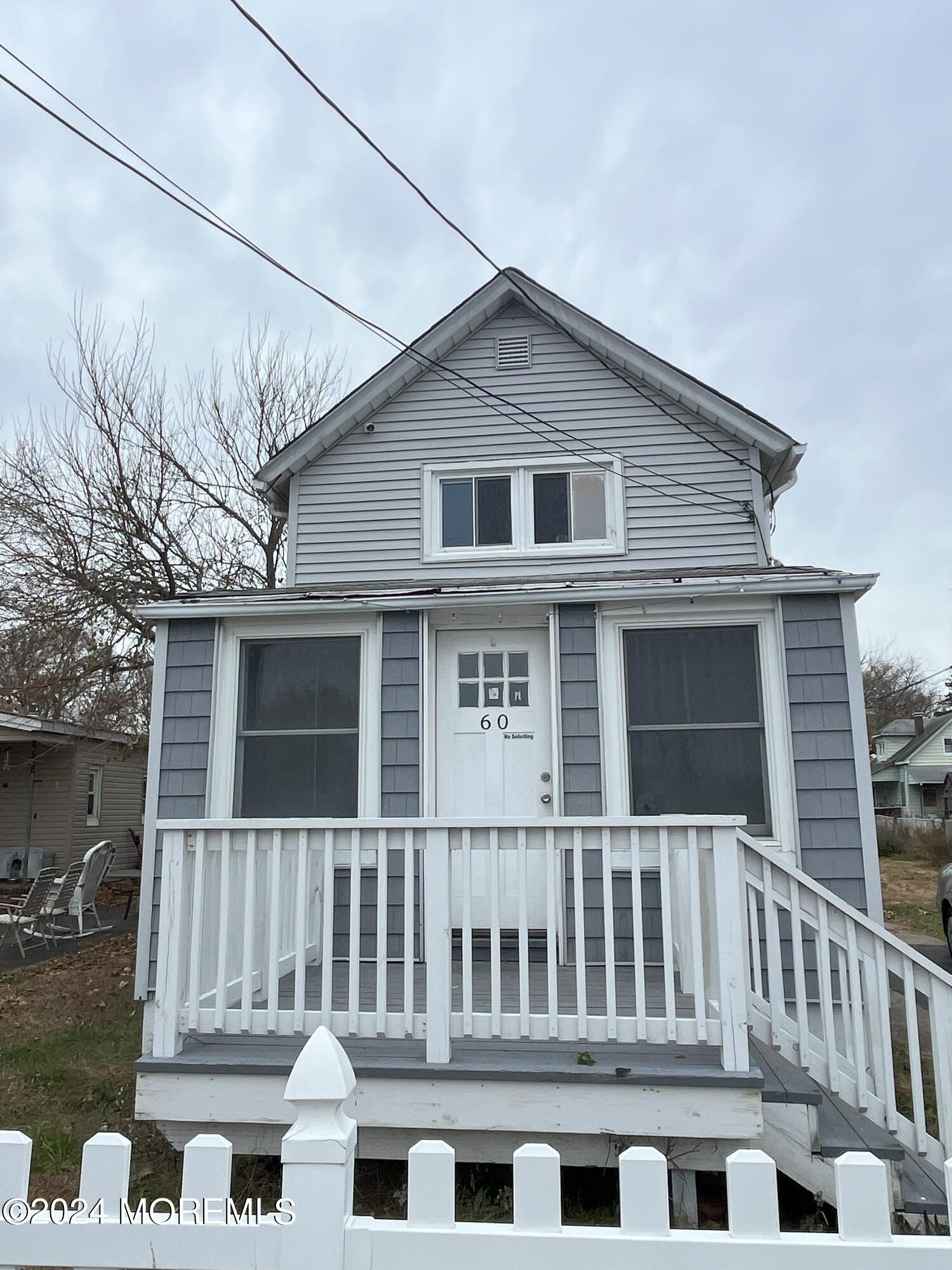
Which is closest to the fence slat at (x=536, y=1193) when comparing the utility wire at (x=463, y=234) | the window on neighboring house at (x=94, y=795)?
the utility wire at (x=463, y=234)

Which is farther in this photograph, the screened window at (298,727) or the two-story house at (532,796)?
the screened window at (298,727)

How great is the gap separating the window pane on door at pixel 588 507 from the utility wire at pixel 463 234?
1.37 ft

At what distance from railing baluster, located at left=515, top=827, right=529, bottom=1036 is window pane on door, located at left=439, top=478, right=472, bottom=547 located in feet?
14.0

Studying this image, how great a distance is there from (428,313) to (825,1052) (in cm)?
1522

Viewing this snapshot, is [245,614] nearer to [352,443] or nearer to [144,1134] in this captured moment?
[352,443]

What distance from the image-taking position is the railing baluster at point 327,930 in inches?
146

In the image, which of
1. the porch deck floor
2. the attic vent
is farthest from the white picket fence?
the attic vent

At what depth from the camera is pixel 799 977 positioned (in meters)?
3.66

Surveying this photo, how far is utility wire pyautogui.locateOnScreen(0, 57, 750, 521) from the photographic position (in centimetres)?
523

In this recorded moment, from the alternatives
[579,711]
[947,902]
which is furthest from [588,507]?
[947,902]

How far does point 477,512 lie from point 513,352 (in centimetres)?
163

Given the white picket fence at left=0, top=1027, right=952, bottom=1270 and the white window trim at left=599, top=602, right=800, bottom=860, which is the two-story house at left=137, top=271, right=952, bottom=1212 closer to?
the white window trim at left=599, top=602, right=800, bottom=860

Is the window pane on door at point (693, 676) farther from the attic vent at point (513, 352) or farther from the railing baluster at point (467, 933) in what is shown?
the attic vent at point (513, 352)

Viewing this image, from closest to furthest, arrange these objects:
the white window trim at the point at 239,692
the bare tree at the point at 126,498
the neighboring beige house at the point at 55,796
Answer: the white window trim at the point at 239,692 < the bare tree at the point at 126,498 < the neighboring beige house at the point at 55,796
